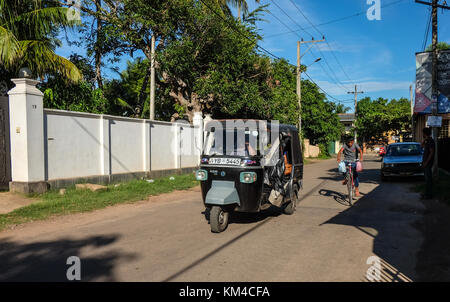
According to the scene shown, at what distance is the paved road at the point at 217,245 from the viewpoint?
4508 millimetres

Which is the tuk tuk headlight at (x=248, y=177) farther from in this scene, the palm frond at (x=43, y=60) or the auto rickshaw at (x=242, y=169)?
the palm frond at (x=43, y=60)

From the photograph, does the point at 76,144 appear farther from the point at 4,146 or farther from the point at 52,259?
the point at 52,259

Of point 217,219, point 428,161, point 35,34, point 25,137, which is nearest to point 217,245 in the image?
point 217,219

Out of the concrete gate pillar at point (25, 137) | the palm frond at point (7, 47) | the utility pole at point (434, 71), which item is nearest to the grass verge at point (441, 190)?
the utility pole at point (434, 71)

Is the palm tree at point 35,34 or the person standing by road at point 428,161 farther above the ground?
the palm tree at point 35,34

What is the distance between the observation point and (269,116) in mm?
20688

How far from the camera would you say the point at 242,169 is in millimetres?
6641

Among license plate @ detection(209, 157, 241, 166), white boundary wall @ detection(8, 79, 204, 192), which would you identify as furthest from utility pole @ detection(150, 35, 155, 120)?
license plate @ detection(209, 157, 241, 166)

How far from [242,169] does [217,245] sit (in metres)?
1.57

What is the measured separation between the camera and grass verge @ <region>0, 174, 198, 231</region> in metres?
7.92

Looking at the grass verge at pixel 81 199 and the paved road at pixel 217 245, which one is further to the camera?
the grass verge at pixel 81 199

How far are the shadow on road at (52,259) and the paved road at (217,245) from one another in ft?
0.05

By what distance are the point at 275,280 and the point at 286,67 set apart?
101 ft
